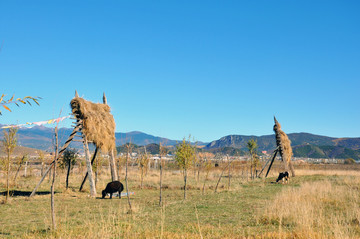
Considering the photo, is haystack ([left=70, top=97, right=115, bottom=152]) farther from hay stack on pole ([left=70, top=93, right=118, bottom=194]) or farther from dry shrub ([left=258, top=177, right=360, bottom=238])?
dry shrub ([left=258, top=177, right=360, bottom=238])

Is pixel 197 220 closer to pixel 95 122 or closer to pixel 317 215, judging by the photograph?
pixel 317 215

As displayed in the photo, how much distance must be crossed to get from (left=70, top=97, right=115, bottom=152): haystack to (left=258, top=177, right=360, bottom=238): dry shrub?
12.2m

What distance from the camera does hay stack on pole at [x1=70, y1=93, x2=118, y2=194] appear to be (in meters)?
19.9

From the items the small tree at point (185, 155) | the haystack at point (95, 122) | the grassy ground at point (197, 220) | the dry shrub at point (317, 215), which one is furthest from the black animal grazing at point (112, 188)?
the dry shrub at point (317, 215)

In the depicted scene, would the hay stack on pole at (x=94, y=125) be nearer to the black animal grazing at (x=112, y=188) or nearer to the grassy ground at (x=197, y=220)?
the black animal grazing at (x=112, y=188)

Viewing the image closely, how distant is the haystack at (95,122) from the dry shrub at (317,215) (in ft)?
40.2

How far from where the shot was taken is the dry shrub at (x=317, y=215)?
771 centimetres

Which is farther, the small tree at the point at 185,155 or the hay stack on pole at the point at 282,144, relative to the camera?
the hay stack on pole at the point at 282,144

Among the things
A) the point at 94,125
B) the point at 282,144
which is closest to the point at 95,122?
the point at 94,125

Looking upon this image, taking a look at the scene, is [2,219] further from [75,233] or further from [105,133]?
[105,133]

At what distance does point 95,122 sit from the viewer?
2047cm

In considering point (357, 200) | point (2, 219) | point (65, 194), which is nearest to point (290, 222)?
point (357, 200)

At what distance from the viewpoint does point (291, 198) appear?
46.7ft

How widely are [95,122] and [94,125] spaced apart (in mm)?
310
